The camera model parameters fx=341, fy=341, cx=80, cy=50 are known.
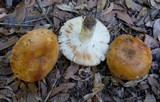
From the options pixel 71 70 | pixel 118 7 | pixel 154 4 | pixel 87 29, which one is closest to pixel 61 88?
pixel 71 70

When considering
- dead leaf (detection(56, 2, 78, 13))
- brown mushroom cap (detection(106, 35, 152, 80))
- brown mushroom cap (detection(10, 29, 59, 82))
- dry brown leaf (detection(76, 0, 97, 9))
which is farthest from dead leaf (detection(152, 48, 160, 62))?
brown mushroom cap (detection(10, 29, 59, 82))

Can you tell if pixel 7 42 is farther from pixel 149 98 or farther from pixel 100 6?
pixel 149 98

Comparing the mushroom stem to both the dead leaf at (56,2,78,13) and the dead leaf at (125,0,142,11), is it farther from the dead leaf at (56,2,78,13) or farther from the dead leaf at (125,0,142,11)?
the dead leaf at (125,0,142,11)

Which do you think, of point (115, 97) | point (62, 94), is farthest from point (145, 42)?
point (62, 94)

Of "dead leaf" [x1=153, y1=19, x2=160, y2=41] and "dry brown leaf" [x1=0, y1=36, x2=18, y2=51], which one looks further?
"dead leaf" [x1=153, y1=19, x2=160, y2=41]

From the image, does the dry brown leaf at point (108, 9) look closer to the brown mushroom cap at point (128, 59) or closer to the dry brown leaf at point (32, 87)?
the brown mushroom cap at point (128, 59)

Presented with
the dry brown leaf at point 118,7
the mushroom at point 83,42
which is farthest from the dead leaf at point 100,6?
the mushroom at point 83,42
